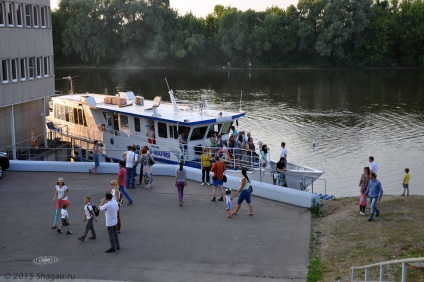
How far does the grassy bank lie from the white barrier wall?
33.1 inches

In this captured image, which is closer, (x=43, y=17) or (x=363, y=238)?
(x=363, y=238)

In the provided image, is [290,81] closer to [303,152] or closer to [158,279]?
[303,152]

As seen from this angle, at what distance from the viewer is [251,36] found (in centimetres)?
11125

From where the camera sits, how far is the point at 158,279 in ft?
49.8

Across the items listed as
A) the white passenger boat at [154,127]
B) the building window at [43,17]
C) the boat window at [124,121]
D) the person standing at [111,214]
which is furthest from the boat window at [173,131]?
the person standing at [111,214]

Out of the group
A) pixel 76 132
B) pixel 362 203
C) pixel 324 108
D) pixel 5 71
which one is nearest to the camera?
pixel 362 203

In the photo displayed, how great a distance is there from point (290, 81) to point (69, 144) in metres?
60.7

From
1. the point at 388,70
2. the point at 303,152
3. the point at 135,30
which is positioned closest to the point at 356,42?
the point at 388,70

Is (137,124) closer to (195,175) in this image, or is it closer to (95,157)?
(95,157)

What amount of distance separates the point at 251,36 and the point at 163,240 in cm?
9637

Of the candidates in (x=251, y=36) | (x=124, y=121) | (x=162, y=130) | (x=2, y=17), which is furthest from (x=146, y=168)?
(x=251, y=36)

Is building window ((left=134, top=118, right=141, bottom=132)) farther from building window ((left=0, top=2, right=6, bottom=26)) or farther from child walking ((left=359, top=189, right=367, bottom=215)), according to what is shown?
child walking ((left=359, top=189, right=367, bottom=215))

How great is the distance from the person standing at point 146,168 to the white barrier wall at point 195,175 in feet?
6.13

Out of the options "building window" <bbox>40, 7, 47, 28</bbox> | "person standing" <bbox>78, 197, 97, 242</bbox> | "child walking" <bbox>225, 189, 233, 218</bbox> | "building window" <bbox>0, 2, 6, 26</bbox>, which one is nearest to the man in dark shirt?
"child walking" <bbox>225, 189, 233, 218</bbox>
